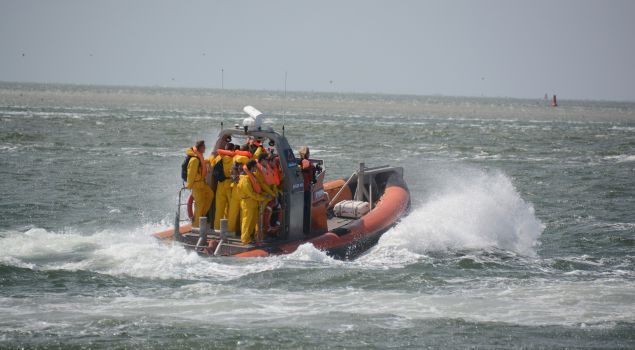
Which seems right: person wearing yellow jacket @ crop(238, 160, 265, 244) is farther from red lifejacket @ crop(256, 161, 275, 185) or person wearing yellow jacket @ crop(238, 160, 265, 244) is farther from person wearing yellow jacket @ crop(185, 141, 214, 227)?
person wearing yellow jacket @ crop(185, 141, 214, 227)

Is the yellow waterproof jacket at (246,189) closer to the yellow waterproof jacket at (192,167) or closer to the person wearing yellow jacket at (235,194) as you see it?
the person wearing yellow jacket at (235,194)

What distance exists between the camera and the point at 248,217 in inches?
461

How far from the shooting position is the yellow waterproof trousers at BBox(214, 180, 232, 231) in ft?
39.3

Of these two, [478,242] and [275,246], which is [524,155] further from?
[275,246]

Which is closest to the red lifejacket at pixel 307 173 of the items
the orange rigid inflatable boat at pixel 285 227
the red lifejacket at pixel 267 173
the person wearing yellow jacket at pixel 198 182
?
the orange rigid inflatable boat at pixel 285 227

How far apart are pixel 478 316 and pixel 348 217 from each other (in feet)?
16.9

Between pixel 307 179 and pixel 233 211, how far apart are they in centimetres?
121

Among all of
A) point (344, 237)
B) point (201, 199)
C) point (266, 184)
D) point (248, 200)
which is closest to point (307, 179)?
point (266, 184)

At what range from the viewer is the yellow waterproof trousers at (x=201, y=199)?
39.3ft

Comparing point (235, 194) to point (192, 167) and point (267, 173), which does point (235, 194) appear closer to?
point (267, 173)

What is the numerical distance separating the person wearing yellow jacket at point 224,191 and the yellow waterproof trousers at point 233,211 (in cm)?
10

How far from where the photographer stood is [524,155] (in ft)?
A: 107

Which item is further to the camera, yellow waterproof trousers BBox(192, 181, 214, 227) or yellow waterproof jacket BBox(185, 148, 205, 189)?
yellow waterproof trousers BBox(192, 181, 214, 227)

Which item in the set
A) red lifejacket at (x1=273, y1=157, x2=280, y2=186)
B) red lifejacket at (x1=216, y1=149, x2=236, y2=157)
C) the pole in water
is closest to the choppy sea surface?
the pole in water
